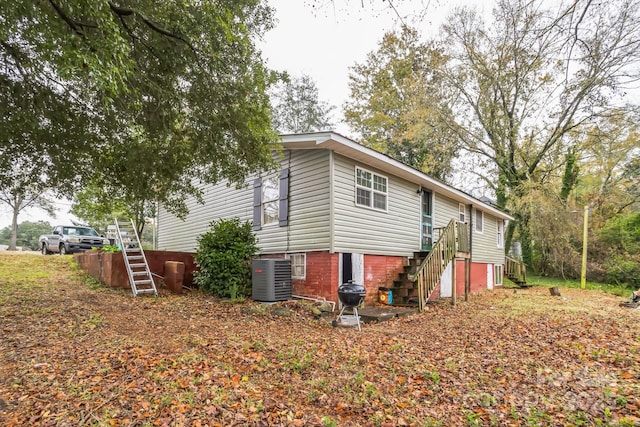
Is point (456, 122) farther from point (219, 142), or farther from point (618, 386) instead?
point (618, 386)

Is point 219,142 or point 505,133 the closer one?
point 219,142

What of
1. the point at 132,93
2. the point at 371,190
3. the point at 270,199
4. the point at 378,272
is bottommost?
the point at 378,272

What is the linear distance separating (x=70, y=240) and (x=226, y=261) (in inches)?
407

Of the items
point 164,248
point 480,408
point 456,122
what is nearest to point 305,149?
point 480,408

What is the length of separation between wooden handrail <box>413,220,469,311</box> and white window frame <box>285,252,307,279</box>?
9.04 ft

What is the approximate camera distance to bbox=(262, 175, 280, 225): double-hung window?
10039mm

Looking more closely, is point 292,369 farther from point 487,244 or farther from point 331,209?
point 487,244

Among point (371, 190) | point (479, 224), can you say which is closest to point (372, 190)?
point (371, 190)

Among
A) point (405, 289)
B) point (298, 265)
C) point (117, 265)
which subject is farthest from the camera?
point (405, 289)

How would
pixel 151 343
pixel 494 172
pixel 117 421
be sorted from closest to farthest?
pixel 117 421, pixel 151 343, pixel 494 172

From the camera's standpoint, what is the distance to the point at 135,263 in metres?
10.0

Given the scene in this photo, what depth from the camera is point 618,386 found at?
3943 millimetres

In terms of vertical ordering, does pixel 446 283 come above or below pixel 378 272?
below

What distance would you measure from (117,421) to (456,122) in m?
22.3
